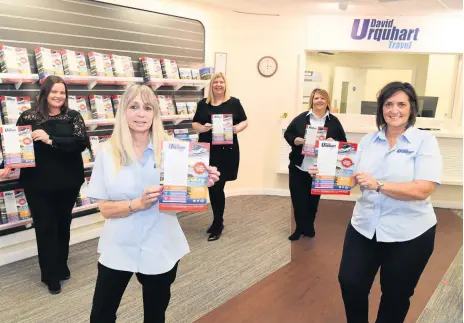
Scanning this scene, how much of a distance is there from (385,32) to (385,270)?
15.0 feet

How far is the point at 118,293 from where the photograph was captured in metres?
1.83

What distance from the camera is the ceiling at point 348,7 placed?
16.0ft

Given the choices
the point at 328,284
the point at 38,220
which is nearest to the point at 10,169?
the point at 38,220

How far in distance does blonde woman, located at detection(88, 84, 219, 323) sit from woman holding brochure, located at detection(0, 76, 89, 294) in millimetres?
1352

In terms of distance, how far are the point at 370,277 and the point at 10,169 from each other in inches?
102

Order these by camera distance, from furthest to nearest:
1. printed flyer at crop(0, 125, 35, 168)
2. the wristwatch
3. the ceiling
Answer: the ceiling → printed flyer at crop(0, 125, 35, 168) → the wristwatch

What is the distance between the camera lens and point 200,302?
117 inches

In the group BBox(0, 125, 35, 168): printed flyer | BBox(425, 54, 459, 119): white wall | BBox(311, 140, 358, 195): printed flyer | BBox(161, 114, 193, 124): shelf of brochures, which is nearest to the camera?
BBox(311, 140, 358, 195): printed flyer

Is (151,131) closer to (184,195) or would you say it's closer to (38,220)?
(184,195)

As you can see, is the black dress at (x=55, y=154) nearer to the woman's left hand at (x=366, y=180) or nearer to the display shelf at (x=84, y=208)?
the display shelf at (x=84, y=208)

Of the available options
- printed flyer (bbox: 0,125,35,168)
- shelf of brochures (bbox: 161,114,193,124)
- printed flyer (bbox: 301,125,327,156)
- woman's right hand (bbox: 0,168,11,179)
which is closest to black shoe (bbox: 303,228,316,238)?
printed flyer (bbox: 301,125,327,156)

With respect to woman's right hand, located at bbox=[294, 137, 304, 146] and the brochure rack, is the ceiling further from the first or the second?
woman's right hand, located at bbox=[294, 137, 304, 146]

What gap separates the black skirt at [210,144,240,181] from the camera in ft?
13.5

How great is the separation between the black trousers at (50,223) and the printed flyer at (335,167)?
6.24ft
